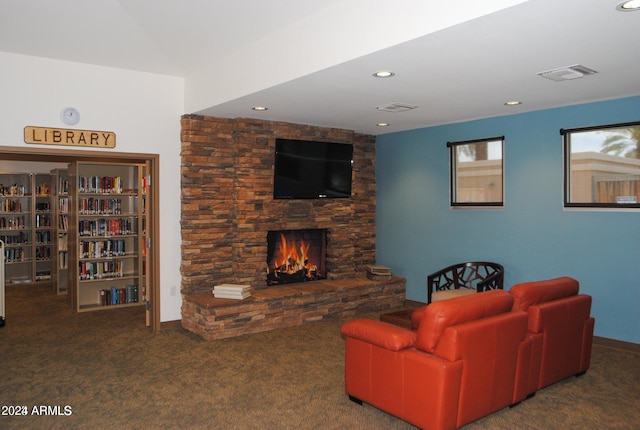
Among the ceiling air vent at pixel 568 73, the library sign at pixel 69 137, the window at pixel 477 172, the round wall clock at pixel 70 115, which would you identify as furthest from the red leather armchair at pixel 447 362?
the round wall clock at pixel 70 115

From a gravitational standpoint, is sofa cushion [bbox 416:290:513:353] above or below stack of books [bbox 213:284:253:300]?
above

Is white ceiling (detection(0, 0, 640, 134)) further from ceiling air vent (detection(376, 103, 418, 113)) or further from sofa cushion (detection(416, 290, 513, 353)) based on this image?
sofa cushion (detection(416, 290, 513, 353))

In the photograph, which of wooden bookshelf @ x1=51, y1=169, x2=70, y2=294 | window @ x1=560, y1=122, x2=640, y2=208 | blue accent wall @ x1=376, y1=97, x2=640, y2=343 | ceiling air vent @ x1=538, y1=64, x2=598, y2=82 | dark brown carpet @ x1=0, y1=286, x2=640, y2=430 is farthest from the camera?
wooden bookshelf @ x1=51, y1=169, x2=70, y2=294

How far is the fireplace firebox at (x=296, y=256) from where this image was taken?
22.2 ft

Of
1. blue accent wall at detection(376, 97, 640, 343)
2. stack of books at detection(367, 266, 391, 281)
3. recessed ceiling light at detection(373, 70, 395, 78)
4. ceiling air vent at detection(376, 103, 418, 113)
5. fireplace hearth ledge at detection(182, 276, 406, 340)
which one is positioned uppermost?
ceiling air vent at detection(376, 103, 418, 113)

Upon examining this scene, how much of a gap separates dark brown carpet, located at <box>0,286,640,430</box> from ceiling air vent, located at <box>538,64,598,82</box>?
2.53 metres

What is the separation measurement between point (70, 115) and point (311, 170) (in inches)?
114

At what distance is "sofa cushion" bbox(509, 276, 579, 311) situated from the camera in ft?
12.7

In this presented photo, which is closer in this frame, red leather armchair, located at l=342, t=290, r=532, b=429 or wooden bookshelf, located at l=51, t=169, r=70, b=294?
red leather armchair, located at l=342, t=290, r=532, b=429

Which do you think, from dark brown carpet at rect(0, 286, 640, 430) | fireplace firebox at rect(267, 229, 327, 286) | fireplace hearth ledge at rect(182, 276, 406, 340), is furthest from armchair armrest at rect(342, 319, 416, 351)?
fireplace firebox at rect(267, 229, 327, 286)

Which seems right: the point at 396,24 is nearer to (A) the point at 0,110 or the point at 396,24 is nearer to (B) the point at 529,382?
(B) the point at 529,382

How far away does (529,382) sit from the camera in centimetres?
386

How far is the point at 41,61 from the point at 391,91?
3.55 meters

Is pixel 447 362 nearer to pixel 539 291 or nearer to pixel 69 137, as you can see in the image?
pixel 539 291
